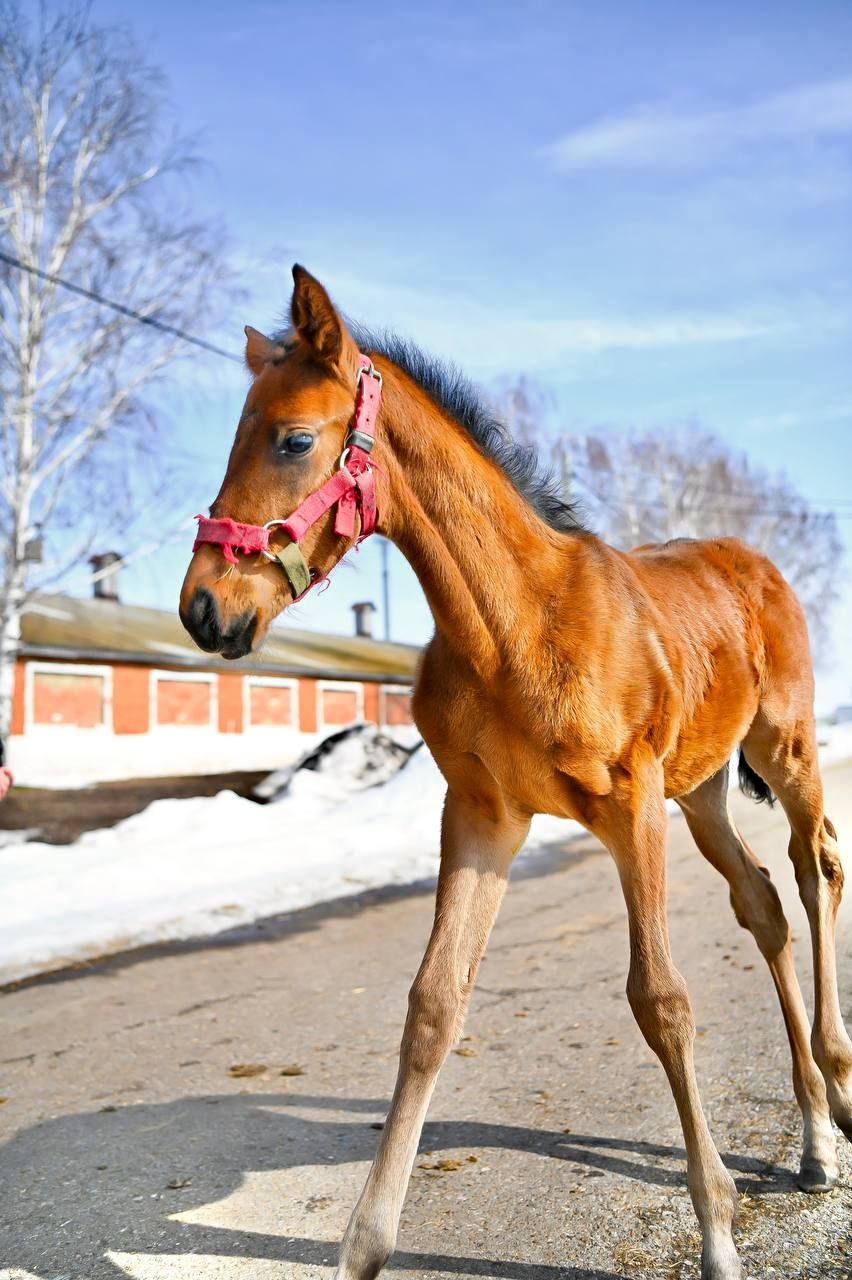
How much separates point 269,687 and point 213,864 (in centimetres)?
2149

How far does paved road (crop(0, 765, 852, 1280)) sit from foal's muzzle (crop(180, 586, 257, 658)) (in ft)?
6.04

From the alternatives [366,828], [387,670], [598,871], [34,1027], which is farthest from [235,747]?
[34,1027]

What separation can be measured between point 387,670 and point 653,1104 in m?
32.6

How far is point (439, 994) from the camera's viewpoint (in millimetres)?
3047

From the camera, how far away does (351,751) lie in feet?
54.6

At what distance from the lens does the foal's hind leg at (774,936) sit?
3.42 m

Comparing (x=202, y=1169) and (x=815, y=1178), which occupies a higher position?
(x=815, y=1178)

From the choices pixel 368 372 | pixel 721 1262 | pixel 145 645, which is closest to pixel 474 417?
pixel 368 372

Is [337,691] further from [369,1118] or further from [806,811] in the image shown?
[806,811]

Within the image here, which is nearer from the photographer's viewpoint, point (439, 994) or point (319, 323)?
point (319, 323)

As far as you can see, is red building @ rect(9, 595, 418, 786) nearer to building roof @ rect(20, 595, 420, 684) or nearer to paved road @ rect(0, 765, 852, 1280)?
building roof @ rect(20, 595, 420, 684)

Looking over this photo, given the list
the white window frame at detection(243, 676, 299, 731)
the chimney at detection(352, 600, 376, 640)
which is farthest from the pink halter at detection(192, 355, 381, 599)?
the chimney at detection(352, 600, 376, 640)

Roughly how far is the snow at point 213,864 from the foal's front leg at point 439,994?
4.95 meters

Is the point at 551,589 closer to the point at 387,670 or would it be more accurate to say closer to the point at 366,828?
the point at 366,828
